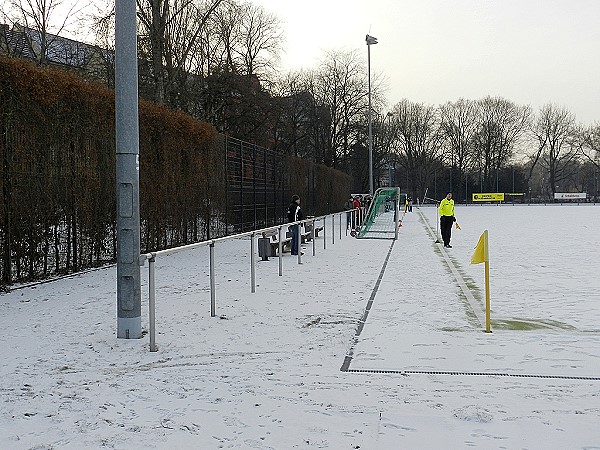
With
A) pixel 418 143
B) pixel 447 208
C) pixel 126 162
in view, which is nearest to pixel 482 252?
pixel 126 162

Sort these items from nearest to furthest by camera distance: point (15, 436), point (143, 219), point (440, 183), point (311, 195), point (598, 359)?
point (15, 436)
point (598, 359)
point (143, 219)
point (311, 195)
point (440, 183)

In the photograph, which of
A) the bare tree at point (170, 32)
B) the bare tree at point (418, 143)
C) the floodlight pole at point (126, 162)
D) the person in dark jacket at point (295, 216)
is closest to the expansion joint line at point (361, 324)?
the floodlight pole at point (126, 162)

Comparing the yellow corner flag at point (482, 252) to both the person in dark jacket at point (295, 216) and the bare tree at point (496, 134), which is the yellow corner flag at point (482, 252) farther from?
the bare tree at point (496, 134)

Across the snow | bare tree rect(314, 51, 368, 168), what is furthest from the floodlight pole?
bare tree rect(314, 51, 368, 168)

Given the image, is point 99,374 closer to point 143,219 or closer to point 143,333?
point 143,333

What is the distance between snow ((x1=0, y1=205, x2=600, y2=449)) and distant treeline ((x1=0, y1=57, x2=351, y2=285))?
3.29 ft

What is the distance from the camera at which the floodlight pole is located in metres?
7.16

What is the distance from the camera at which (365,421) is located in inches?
183

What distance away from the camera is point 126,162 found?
23.7 feet

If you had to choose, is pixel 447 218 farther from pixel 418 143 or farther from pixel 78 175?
pixel 418 143

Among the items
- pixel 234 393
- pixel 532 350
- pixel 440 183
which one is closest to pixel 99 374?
pixel 234 393

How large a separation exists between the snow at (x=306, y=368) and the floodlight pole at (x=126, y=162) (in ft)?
1.85

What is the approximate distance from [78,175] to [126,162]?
5.73 m

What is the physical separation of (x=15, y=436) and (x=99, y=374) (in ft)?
4.75
